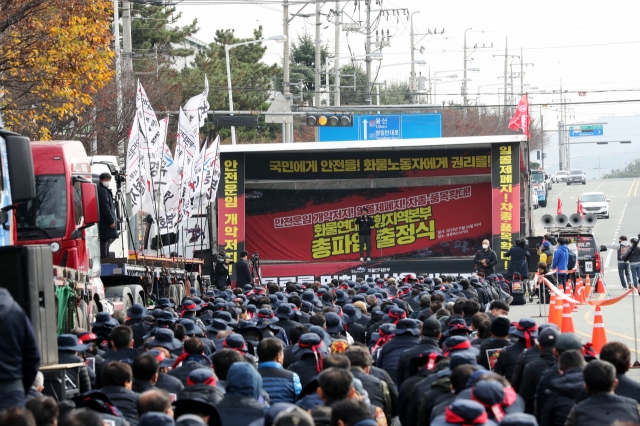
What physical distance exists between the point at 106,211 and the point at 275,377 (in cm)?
818

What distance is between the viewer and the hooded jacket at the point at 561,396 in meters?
7.75

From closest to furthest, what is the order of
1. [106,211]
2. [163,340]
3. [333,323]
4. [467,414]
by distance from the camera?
[467,414], [163,340], [333,323], [106,211]

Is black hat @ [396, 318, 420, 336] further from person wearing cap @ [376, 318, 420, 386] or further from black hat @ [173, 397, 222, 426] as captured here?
black hat @ [173, 397, 222, 426]

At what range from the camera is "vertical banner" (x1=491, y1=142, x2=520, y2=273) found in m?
30.2

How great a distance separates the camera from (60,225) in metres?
14.9

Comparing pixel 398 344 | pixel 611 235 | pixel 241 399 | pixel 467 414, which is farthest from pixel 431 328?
pixel 611 235

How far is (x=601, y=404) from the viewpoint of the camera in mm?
6812

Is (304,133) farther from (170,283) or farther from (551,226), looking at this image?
(170,283)

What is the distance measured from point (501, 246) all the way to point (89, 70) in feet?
46.0

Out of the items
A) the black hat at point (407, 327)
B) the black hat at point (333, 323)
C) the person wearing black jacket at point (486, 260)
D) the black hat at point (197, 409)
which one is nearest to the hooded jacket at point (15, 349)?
the black hat at point (197, 409)

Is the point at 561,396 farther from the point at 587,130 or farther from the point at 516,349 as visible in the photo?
the point at 587,130

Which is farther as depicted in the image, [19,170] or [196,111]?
[196,111]

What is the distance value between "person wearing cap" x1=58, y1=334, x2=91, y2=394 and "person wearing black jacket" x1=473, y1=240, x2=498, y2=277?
63.3 feet

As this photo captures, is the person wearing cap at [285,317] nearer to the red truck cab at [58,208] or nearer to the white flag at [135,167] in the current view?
the red truck cab at [58,208]
